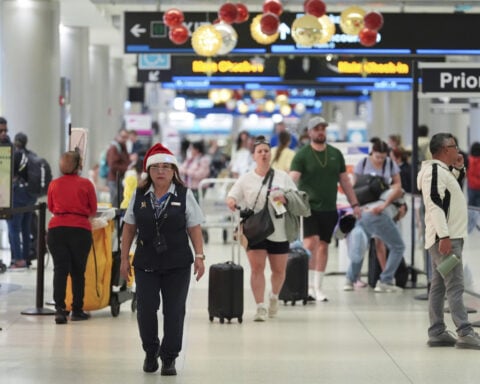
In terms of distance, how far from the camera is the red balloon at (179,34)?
657 inches

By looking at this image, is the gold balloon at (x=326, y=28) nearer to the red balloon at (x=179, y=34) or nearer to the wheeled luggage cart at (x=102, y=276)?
the red balloon at (x=179, y=34)

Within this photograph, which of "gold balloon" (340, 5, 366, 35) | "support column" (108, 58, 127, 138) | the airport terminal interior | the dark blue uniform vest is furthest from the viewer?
"support column" (108, 58, 127, 138)

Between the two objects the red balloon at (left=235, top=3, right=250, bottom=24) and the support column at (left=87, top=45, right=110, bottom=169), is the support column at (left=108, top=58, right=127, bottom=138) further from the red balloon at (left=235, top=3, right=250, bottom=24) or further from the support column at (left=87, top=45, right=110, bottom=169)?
the red balloon at (left=235, top=3, right=250, bottom=24)

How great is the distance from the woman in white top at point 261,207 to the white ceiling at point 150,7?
6.14m

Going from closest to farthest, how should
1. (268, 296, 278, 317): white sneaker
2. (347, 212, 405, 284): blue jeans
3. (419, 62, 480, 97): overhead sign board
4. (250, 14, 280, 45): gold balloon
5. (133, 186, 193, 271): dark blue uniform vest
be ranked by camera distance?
(133, 186, 193, 271): dark blue uniform vest < (268, 296, 278, 317): white sneaker < (419, 62, 480, 97): overhead sign board < (347, 212, 405, 284): blue jeans < (250, 14, 280, 45): gold balloon

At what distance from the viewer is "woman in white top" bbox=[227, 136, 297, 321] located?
39.8 ft

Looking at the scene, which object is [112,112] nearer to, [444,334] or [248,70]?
[248,70]

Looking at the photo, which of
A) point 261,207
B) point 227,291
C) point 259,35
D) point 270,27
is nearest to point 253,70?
point 259,35

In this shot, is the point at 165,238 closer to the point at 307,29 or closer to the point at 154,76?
the point at 307,29

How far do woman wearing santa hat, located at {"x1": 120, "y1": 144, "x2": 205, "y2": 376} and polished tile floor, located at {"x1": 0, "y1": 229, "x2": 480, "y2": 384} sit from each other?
11.8 inches

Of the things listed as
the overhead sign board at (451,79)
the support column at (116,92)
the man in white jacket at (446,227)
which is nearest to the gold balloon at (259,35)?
the overhead sign board at (451,79)

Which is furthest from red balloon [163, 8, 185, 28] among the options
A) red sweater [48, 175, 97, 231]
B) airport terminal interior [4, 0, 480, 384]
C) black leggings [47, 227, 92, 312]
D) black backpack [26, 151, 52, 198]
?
black leggings [47, 227, 92, 312]

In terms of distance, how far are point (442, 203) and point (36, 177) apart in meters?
7.97

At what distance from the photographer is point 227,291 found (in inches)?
476
